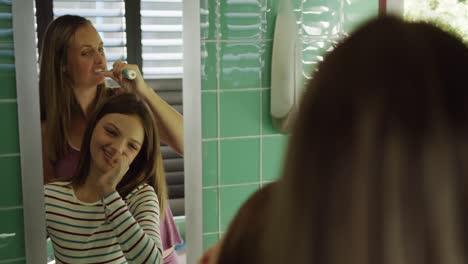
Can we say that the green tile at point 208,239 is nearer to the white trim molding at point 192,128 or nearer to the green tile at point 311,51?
the white trim molding at point 192,128

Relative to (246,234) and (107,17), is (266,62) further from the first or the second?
(246,234)

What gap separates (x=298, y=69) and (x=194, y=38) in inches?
12.2

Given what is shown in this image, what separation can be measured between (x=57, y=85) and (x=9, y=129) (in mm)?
143

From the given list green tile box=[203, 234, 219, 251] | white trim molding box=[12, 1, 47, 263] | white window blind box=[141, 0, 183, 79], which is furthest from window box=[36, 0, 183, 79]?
green tile box=[203, 234, 219, 251]

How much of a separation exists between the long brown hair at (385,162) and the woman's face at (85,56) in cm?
85

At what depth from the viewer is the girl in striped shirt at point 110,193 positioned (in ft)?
4.10

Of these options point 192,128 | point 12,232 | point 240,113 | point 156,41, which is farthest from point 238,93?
point 12,232

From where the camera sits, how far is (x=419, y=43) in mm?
481

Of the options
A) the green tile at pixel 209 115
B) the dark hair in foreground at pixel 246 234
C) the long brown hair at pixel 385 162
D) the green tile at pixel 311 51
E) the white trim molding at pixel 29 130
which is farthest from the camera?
the green tile at pixel 311 51

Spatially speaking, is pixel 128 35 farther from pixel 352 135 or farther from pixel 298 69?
pixel 352 135

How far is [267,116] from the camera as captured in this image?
1.50 meters

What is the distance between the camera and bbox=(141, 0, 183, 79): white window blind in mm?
1283

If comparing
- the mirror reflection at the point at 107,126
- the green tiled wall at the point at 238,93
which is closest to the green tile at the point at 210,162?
the green tiled wall at the point at 238,93

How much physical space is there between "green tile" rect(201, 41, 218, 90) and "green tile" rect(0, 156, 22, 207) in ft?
1.56
